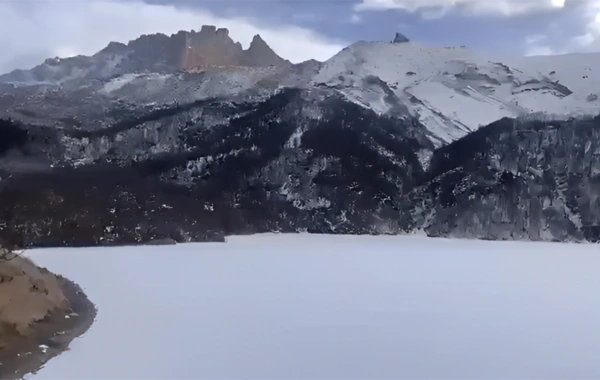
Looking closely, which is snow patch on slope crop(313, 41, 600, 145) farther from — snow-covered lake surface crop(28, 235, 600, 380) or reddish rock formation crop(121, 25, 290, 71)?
snow-covered lake surface crop(28, 235, 600, 380)

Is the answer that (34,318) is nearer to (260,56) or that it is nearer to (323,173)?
(260,56)

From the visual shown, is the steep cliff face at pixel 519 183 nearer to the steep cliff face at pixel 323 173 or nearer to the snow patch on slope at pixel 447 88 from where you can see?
the steep cliff face at pixel 323 173

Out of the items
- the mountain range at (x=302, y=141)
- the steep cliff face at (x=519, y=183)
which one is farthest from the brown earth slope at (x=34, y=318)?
the steep cliff face at (x=519, y=183)

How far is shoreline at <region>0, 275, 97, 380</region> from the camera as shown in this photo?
10.2 ft

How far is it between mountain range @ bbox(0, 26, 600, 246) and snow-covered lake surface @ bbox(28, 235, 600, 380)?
181 cm

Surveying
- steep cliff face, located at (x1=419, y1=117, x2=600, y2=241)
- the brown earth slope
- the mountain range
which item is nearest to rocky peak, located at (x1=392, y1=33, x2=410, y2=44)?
the mountain range

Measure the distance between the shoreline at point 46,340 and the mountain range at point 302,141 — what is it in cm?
480

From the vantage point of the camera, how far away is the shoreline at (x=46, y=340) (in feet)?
10.2

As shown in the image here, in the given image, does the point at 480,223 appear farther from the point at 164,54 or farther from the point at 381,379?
the point at 381,379

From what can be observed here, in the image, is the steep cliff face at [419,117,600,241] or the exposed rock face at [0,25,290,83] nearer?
the exposed rock face at [0,25,290,83]

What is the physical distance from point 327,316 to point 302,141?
24.6ft

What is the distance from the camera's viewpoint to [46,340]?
12.0 feet

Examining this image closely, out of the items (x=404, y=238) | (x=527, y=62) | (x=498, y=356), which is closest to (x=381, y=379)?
(x=498, y=356)

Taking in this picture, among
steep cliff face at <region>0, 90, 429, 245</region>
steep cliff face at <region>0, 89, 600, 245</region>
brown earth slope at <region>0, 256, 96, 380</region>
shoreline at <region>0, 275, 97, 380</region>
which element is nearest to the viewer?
shoreline at <region>0, 275, 97, 380</region>
